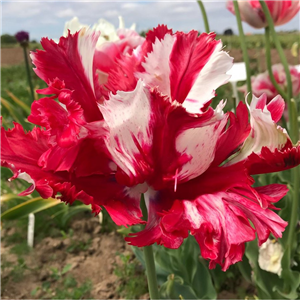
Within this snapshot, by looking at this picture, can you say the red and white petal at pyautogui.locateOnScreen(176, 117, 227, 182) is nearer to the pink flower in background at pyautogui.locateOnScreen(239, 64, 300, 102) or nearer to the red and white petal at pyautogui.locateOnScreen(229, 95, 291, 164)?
the red and white petal at pyautogui.locateOnScreen(229, 95, 291, 164)

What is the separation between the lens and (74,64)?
39 cm

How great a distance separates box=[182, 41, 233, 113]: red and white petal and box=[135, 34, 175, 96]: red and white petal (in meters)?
0.03

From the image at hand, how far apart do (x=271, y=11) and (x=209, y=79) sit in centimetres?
69

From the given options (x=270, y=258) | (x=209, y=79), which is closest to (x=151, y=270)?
(x=209, y=79)

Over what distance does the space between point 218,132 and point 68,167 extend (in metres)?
0.15

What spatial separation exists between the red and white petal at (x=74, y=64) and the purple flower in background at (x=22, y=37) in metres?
1.41

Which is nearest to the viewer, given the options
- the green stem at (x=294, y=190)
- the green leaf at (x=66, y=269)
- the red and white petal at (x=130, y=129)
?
the red and white petal at (x=130, y=129)

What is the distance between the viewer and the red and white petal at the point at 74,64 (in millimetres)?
382

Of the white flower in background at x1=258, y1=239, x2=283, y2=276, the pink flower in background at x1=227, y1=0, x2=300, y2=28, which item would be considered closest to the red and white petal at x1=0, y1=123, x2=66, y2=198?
the white flower in background at x1=258, y1=239, x2=283, y2=276

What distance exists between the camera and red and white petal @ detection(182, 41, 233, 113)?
1.20 feet

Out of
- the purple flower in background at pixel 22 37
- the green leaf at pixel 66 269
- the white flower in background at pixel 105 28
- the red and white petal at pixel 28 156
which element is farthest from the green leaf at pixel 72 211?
the red and white petal at pixel 28 156

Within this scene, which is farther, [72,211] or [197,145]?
[72,211]

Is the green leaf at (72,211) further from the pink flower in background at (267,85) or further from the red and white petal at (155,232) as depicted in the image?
the red and white petal at (155,232)

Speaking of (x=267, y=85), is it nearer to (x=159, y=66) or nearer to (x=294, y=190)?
(x=294, y=190)
